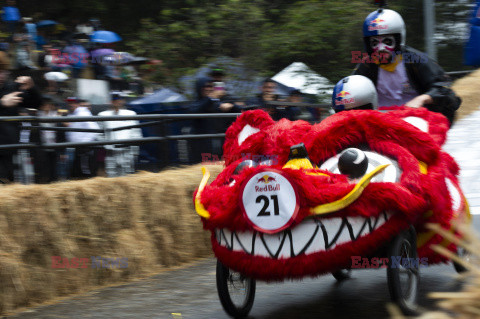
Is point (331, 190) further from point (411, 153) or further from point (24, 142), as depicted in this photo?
point (24, 142)

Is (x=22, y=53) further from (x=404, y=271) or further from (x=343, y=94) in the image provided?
(x=404, y=271)

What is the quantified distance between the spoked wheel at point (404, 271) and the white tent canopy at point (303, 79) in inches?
363

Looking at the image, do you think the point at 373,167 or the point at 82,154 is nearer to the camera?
the point at 373,167

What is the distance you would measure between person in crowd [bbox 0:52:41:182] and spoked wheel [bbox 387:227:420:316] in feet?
11.5

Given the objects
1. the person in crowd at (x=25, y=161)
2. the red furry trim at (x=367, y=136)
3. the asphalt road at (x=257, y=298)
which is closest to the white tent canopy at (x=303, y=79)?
the asphalt road at (x=257, y=298)

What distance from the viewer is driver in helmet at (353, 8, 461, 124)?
644 centimetres

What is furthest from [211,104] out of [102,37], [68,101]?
[102,37]

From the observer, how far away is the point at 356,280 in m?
6.69

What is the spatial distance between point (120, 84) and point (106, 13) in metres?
8.98

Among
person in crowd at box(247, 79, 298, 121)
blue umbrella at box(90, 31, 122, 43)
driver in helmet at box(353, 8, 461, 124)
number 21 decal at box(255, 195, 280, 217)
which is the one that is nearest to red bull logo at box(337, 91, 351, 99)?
driver in helmet at box(353, 8, 461, 124)

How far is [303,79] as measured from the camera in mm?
14469

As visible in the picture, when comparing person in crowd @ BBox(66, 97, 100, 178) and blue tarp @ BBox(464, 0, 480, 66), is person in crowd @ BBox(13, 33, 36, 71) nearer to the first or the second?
person in crowd @ BBox(66, 97, 100, 178)

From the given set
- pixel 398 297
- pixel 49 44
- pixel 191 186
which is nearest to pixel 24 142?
pixel 191 186

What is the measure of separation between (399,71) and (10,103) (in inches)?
154
